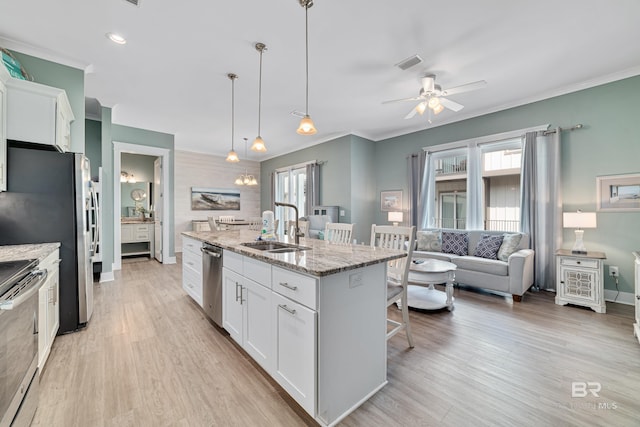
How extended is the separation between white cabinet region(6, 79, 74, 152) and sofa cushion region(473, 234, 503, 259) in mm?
5518

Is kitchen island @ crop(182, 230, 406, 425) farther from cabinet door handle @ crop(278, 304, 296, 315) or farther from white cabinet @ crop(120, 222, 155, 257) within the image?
white cabinet @ crop(120, 222, 155, 257)

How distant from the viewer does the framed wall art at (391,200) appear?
5.89 meters

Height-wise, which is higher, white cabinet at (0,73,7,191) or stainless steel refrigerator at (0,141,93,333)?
white cabinet at (0,73,7,191)

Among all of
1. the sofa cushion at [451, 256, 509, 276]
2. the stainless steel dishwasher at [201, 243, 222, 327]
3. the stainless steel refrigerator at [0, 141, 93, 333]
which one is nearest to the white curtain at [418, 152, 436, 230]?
the sofa cushion at [451, 256, 509, 276]

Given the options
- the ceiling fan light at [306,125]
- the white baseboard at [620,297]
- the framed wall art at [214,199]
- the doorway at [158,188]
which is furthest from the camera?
the framed wall art at [214,199]

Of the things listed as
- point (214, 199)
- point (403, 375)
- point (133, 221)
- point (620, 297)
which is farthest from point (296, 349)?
point (214, 199)

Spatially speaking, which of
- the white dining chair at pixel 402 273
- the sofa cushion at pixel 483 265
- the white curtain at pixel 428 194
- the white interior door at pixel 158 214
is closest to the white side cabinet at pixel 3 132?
the white dining chair at pixel 402 273

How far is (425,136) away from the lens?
5477mm

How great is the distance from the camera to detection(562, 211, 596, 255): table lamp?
3.20 metres

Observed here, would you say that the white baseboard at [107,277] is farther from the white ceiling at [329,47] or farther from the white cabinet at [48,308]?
the white ceiling at [329,47]

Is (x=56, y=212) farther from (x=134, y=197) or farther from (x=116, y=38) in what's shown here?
(x=134, y=197)

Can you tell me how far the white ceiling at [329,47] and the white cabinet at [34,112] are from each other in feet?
2.18

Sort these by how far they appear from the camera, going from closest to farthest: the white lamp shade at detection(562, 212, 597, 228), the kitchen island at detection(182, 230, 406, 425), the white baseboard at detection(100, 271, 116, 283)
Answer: the kitchen island at detection(182, 230, 406, 425) < the white lamp shade at detection(562, 212, 597, 228) < the white baseboard at detection(100, 271, 116, 283)

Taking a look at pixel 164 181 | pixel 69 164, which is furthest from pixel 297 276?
pixel 164 181
